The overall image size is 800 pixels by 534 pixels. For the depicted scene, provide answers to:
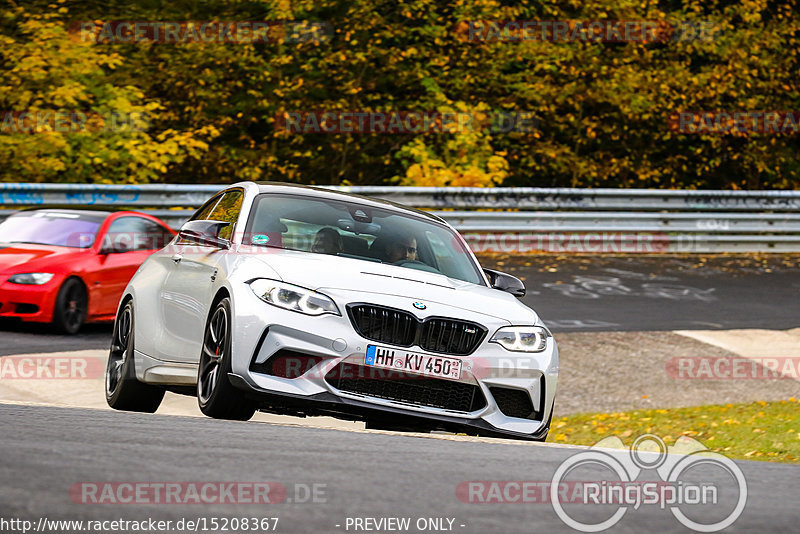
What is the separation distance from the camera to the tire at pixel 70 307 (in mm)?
11945

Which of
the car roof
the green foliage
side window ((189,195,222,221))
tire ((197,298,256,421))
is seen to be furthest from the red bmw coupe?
the green foliage

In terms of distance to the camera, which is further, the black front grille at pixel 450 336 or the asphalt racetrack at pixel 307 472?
the black front grille at pixel 450 336

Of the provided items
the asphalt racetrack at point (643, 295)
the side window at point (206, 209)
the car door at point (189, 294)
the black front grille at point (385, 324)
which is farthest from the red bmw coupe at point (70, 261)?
the black front grille at point (385, 324)

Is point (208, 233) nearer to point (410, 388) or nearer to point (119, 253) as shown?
point (410, 388)

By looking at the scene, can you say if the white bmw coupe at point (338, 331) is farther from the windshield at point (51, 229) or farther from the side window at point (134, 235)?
the side window at point (134, 235)

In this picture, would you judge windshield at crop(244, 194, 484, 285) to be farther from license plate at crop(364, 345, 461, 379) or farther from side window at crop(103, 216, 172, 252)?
side window at crop(103, 216, 172, 252)

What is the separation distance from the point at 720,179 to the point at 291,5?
11.2m

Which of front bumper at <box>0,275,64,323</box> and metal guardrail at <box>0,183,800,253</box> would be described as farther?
metal guardrail at <box>0,183,800,253</box>

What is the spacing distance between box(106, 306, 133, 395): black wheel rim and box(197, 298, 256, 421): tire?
148 cm

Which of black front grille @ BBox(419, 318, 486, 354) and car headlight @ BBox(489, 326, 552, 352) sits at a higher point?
black front grille @ BBox(419, 318, 486, 354)

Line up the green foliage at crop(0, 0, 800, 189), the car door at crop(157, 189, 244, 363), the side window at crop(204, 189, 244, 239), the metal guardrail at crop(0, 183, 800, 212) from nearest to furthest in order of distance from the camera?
the car door at crop(157, 189, 244, 363) < the side window at crop(204, 189, 244, 239) < the metal guardrail at crop(0, 183, 800, 212) < the green foliage at crop(0, 0, 800, 189)

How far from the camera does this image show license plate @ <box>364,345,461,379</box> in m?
6.27

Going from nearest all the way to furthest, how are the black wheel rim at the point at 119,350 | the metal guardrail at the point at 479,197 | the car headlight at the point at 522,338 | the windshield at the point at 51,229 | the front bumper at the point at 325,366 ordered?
the front bumper at the point at 325,366 → the car headlight at the point at 522,338 → the black wheel rim at the point at 119,350 → the windshield at the point at 51,229 → the metal guardrail at the point at 479,197

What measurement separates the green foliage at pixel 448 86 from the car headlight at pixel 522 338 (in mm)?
14427
